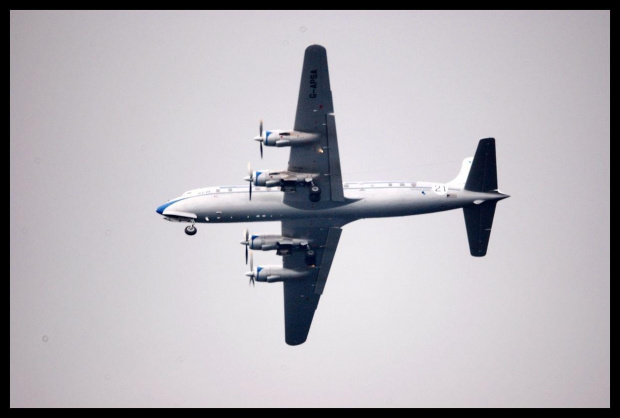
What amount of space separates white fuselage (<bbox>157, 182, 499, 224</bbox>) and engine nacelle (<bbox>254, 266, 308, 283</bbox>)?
19.3 ft

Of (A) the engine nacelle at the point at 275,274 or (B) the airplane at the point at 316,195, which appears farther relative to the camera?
(A) the engine nacelle at the point at 275,274

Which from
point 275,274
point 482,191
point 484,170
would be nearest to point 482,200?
point 482,191

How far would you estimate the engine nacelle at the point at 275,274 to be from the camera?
204 ft

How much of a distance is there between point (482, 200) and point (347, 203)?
8194 mm

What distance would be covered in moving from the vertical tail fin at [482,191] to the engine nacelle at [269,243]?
10.5 metres

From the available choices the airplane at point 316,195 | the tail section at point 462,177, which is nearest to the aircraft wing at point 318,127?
the airplane at point 316,195

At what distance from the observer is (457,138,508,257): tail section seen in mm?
55656

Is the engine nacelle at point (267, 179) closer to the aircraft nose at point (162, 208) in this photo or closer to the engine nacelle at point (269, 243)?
the engine nacelle at point (269, 243)

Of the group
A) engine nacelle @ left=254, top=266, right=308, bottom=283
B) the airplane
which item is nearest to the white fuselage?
the airplane

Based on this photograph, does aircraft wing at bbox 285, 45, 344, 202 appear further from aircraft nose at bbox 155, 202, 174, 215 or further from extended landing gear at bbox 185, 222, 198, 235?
aircraft nose at bbox 155, 202, 174, 215

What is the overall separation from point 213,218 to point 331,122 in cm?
964

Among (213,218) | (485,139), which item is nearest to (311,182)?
(213,218)

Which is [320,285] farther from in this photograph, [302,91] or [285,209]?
[302,91]

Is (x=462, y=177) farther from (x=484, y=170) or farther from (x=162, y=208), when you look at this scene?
(x=162, y=208)
